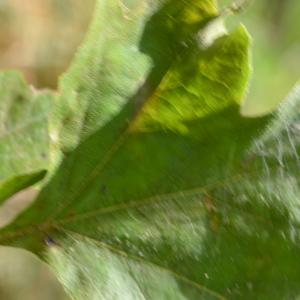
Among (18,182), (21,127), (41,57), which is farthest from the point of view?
(41,57)

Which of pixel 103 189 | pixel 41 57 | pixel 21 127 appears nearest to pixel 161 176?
pixel 103 189

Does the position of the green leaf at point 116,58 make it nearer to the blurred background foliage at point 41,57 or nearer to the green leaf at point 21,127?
the green leaf at point 21,127

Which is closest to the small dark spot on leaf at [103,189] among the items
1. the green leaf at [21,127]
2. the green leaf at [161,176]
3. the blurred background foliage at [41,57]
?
the green leaf at [161,176]

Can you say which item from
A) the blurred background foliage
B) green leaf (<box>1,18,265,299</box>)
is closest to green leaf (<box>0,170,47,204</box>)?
green leaf (<box>1,18,265,299</box>)

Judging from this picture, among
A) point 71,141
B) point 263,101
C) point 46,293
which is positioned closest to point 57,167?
point 71,141

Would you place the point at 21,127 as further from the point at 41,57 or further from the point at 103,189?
the point at 41,57

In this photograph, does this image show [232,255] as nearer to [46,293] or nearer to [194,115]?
[194,115]

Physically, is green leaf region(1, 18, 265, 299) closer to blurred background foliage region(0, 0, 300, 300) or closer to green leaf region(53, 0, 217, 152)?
green leaf region(53, 0, 217, 152)

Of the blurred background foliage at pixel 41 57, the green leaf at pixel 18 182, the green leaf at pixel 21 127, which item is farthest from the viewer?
the blurred background foliage at pixel 41 57
